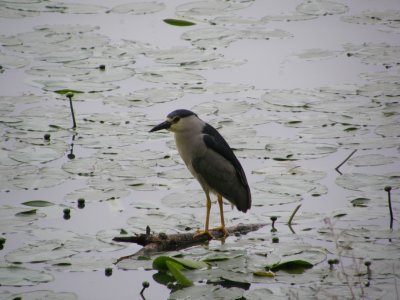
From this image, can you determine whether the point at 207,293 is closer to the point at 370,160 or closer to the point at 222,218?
the point at 222,218

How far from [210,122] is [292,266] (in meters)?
2.17

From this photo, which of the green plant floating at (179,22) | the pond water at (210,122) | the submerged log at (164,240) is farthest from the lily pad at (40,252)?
the green plant floating at (179,22)

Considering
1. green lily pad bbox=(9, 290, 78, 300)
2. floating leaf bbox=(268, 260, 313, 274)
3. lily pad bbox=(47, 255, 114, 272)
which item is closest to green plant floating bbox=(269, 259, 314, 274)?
Result: floating leaf bbox=(268, 260, 313, 274)

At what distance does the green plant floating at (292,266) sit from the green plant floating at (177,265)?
0.37 metres

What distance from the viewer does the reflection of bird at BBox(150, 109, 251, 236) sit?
5.30 meters

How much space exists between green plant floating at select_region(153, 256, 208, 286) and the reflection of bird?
0.51m

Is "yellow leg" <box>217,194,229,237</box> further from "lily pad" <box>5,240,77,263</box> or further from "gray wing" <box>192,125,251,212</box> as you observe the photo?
"lily pad" <box>5,240,77,263</box>

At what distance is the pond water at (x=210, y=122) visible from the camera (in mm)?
4750

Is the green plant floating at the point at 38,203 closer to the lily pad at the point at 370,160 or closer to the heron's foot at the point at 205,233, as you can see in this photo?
the heron's foot at the point at 205,233

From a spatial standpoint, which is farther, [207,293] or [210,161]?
[210,161]

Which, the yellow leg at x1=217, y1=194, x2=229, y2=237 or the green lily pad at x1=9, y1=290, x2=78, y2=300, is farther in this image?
the yellow leg at x1=217, y1=194, x2=229, y2=237

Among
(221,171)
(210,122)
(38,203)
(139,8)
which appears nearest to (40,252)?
(38,203)

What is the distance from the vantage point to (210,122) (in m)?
6.72

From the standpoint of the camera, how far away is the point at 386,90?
7.21m
